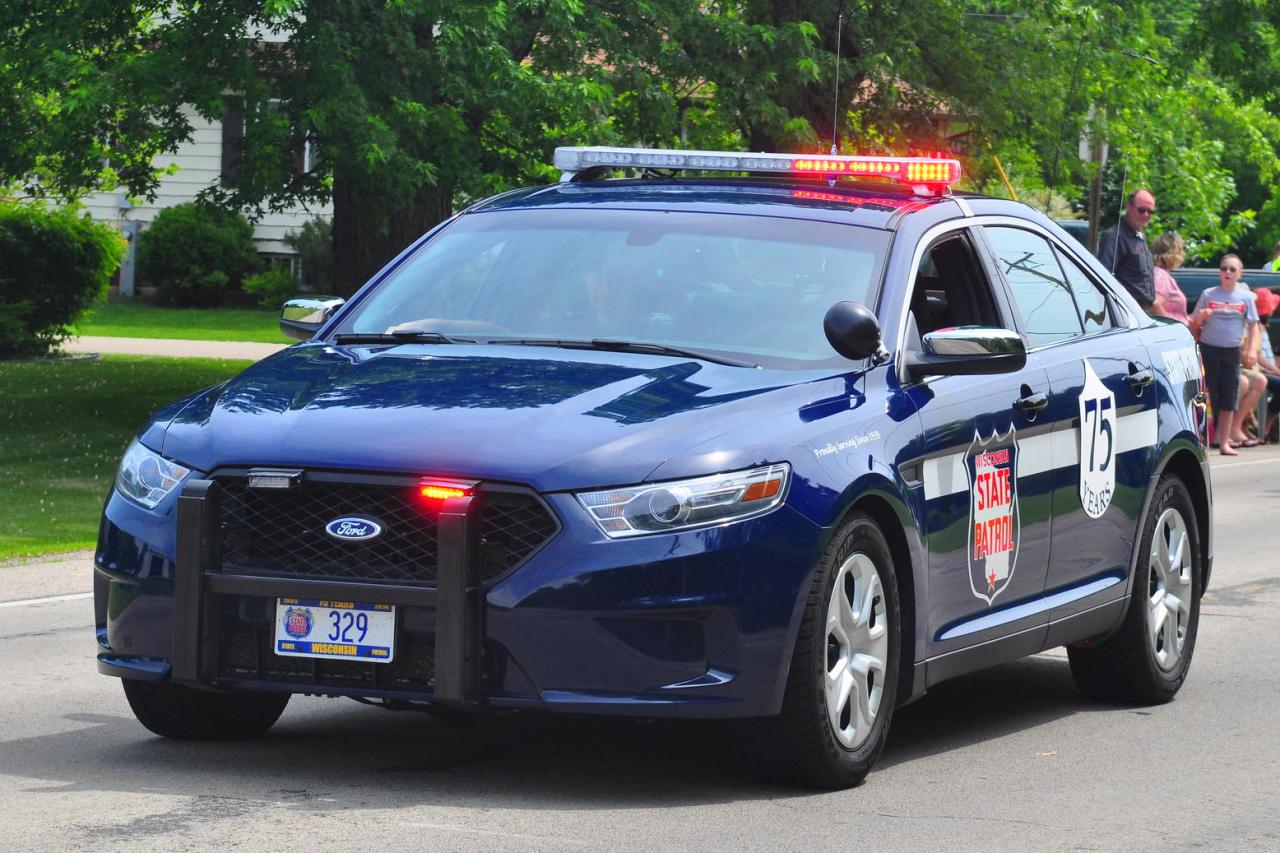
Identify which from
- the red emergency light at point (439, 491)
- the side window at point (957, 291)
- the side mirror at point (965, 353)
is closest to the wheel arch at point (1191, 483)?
the side window at point (957, 291)

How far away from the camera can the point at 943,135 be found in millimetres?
27141

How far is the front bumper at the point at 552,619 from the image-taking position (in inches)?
229

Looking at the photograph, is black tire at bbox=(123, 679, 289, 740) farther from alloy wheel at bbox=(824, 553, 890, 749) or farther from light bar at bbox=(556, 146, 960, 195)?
light bar at bbox=(556, 146, 960, 195)

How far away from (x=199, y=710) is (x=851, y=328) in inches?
86.7

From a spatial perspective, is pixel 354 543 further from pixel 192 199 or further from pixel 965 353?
pixel 192 199

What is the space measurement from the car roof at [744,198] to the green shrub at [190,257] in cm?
3243

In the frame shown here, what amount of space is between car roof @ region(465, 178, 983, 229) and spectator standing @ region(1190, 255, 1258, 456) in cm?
1434

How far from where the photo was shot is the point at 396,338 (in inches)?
282

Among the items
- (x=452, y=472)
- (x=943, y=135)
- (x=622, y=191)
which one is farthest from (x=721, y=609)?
(x=943, y=135)

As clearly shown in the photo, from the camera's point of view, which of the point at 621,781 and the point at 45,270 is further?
the point at 45,270

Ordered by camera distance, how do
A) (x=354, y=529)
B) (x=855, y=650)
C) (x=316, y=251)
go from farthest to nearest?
(x=316, y=251), (x=855, y=650), (x=354, y=529)

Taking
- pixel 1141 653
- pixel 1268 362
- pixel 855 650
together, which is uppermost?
pixel 855 650

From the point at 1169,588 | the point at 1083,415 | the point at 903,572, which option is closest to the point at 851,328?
the point at 903,572

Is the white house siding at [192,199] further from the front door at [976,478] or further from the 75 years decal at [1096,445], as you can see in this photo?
the front door at [976,478]
